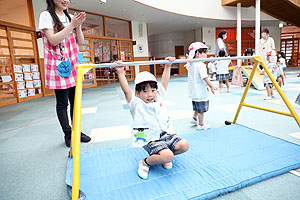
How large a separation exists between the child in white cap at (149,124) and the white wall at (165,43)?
42.9 ft

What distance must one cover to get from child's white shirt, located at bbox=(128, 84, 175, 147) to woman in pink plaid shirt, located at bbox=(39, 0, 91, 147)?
29.1 inches

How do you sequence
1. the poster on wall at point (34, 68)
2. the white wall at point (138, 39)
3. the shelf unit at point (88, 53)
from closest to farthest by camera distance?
the poster on wall at point (34, 68) → the shelf unit at point (88, 53) → the white wall at point (138, 39)

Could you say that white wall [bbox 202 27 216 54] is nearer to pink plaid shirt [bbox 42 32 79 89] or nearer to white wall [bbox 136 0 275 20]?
white wall [bbox 136 0 275 20]

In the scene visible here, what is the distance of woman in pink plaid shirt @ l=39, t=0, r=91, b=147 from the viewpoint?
157 centimetres

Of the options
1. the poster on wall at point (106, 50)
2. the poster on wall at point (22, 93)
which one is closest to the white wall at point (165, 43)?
the poster on wall at point (106, 50)

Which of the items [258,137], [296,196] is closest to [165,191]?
[296,196]

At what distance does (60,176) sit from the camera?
4.70ft

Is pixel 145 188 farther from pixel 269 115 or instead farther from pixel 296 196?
pixel 269 115

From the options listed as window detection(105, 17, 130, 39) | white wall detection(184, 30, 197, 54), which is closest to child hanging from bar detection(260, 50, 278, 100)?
window detection(105, 17, 130, 39)

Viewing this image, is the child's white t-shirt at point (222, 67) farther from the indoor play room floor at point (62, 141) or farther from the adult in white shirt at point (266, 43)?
the indoor play room floor at point (62, 141)

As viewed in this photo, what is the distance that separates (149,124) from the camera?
1358 millimetres

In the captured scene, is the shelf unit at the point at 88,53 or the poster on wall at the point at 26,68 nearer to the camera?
the poster on wall at the point at 26,68

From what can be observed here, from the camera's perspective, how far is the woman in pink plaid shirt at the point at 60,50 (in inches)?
61.9

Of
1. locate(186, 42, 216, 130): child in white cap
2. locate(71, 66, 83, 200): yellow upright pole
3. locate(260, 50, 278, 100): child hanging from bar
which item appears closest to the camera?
locate(71, 66, 83, 200): yellow upright pole
